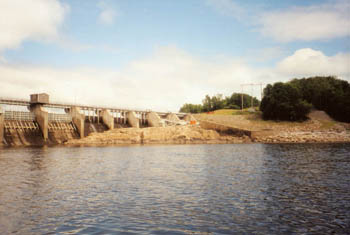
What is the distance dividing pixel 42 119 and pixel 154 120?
4018cm

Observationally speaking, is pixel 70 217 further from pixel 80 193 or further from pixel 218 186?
pixel 218 186

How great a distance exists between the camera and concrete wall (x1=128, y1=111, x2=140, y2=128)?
99.8m

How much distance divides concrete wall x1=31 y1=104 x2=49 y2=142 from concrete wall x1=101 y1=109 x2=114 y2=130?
1943 cm

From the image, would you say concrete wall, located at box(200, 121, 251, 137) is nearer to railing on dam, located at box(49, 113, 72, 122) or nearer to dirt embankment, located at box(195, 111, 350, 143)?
dirt embankment, located at box(195, 111, 350, 143)

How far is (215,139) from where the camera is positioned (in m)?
90.8

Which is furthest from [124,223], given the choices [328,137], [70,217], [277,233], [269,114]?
[269,114]

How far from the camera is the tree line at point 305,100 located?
106m

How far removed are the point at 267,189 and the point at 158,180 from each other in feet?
27.4

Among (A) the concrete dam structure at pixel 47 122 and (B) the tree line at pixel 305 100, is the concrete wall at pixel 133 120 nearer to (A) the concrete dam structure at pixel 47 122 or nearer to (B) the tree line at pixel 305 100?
(A) the concrete dam structure at pixel 47 122

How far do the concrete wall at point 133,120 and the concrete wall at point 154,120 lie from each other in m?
7.23

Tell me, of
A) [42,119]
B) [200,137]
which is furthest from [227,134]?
[42,119]

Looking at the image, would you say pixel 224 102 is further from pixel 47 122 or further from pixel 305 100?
pixel 47 122

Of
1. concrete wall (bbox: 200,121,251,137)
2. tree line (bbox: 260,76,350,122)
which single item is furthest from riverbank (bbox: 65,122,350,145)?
tree line (bbox: 260,76,350,122)

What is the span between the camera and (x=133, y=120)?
3957 inches
